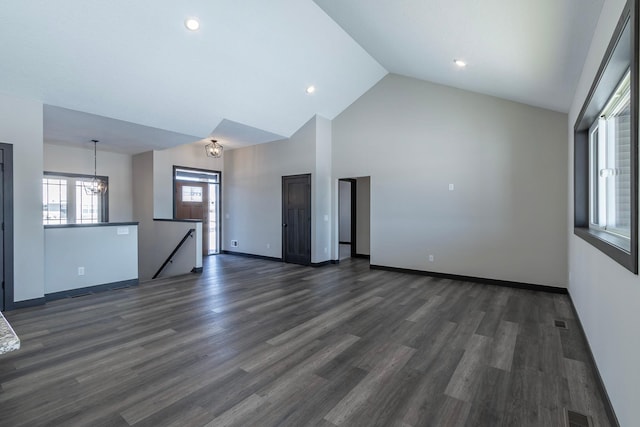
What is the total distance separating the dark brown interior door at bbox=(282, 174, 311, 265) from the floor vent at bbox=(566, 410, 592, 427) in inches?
214

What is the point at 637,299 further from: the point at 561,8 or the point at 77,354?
the point at 77,354

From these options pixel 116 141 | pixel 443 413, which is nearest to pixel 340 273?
pixel 443 413

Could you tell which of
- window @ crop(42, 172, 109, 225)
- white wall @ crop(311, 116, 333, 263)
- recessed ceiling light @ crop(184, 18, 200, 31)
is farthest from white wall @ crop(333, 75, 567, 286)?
window @ crop(42, 172, 109, 225)

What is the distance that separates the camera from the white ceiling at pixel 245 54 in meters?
3.01

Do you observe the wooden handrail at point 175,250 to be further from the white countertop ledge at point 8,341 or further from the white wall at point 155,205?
the white countertop ledge at point 8,341

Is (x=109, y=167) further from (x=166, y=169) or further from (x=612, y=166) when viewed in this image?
(x=612, y=166)

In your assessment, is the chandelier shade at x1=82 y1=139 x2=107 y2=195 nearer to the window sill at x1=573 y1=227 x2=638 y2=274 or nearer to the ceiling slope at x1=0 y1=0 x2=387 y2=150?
the ceiling slope at x1=0 y1=0 x2=387 y2=150

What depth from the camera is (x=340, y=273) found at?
6301mm

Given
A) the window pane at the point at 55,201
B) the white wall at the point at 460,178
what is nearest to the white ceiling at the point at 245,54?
the white wall at the point at 460,178

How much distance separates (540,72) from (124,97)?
17.8ft

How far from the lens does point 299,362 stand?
2.62 meters

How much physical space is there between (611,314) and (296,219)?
19.4 ft

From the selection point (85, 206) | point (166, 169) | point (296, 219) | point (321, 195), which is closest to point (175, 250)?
point (166, 169)

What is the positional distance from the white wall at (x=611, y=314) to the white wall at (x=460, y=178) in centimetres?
183
